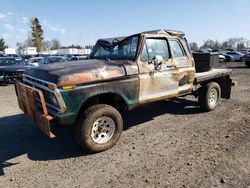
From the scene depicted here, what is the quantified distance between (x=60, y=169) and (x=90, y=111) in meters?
1.04

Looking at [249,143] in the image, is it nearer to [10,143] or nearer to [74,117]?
Answer: [74,117]

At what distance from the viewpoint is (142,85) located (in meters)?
4.79

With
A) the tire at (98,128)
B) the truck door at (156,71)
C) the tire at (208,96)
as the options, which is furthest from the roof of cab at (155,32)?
the tire at (98,128)

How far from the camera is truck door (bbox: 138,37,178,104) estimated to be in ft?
15.9

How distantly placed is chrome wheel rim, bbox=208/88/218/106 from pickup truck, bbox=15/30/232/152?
822 millimetres

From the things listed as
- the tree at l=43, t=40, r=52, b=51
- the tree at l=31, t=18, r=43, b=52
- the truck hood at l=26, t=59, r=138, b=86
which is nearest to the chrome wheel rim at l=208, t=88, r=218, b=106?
the truck hood at l=26, t=59, r=138, b=86

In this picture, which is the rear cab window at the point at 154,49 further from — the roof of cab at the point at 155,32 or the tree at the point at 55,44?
the tree at the point at 55,44

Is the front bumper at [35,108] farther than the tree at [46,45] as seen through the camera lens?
No

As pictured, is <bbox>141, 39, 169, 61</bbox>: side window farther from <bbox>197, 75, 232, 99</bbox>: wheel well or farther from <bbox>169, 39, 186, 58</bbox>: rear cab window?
<bbox>197, 75, 232, 99</bbox>: wheel well

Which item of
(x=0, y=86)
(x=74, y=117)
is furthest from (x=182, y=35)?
(x=0, y=86)

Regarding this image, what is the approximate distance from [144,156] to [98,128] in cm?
95

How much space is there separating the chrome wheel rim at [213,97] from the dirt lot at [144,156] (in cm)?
53

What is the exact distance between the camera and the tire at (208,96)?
646cm

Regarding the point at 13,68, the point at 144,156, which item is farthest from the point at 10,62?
the point at 144,156
